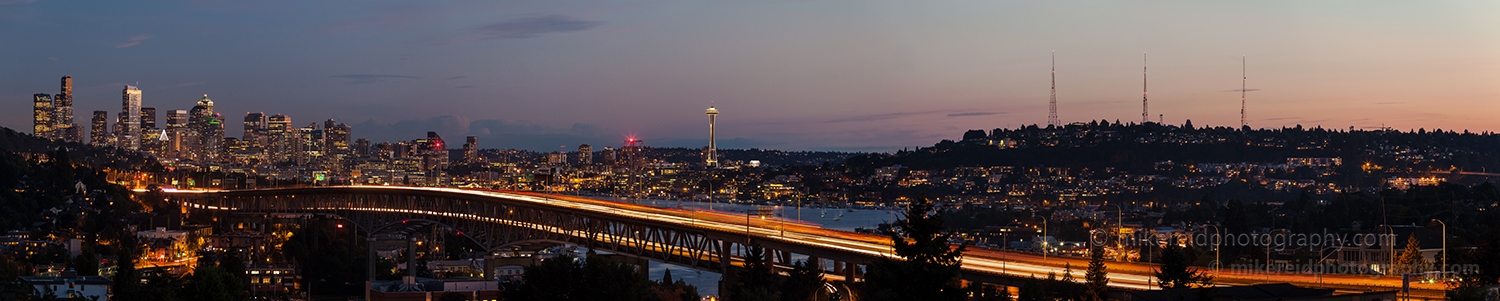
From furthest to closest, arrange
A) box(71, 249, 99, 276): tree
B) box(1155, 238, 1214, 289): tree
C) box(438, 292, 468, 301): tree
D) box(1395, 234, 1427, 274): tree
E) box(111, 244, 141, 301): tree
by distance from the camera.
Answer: box(71, 249, 99, 276): tree → box(438, 292, 468, 301): tree → box(111, 244, 141, 301): tree → box(1395, 234, 1427, 274): tree → box(1155, 238, 1214, 289): tree

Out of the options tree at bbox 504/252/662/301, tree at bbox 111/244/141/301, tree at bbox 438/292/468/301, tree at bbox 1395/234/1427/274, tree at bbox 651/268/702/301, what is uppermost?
tree at bbox 1395/234/1427/274

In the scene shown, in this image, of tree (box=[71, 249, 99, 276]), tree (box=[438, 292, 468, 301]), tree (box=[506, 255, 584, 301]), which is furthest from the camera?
tree (box=[71, 249, 99, 276])

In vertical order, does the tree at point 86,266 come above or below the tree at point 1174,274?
below

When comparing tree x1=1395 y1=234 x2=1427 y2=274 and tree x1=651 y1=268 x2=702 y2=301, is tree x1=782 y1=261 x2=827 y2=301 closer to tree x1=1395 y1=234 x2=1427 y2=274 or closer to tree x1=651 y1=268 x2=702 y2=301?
tree x1=651 y1=268 x2=702 y2=301

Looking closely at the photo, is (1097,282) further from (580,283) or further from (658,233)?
(658,233)

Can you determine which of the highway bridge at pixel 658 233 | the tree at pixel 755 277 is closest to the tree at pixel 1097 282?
the highway bridge at pixel 658 233

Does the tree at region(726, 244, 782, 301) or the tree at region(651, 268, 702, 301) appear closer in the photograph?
the tree at region(726, 244, 782, 301)

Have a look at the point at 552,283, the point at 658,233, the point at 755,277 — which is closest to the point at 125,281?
the point at 658,233

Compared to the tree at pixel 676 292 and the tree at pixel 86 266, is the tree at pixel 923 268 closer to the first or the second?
the tree at pixel 676 292

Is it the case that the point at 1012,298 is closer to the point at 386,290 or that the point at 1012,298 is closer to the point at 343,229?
the point at 386,290

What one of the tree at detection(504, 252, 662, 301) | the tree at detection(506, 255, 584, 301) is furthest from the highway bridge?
the tree at detection(506, 255, 584, 301)

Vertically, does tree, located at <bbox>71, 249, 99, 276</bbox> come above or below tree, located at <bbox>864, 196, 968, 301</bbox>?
below
